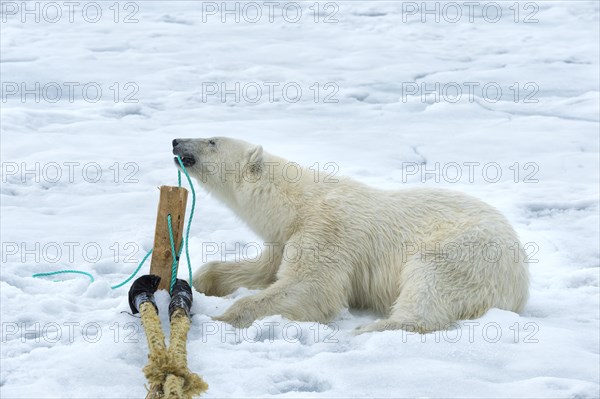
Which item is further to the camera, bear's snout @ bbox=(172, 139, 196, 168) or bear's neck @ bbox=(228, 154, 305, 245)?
bear's snout @ bbox=(172, 139, 196, 168)

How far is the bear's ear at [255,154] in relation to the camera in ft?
16.1

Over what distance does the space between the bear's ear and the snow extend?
807 mm

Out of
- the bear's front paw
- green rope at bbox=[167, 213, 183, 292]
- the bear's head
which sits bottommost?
the bear's front paw

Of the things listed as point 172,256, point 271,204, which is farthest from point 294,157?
point 172,256

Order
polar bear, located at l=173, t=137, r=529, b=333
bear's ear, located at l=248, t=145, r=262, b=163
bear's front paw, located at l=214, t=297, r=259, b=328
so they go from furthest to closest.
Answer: bear's ear, located at l=248, t=145, r=262, b=163
polar bear, located at l=173, t=137, r=529, b=333
bear's front paw, located at l=214, t=297, r=259, b=328

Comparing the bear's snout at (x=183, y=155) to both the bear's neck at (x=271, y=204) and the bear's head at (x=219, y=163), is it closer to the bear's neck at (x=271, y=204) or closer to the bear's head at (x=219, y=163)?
the bear's head at (x=219, y=163)

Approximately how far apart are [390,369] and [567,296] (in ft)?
5.65

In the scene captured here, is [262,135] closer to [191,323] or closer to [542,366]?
[191,323]

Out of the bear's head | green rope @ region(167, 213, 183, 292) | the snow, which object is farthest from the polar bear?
green rope @ region(167, 213, 183, 292)

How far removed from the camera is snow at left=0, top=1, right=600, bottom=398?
143 inches

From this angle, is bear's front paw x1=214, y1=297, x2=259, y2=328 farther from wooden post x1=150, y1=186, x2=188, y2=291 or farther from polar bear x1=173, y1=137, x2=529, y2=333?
wooden post x1=150, y1=186, x2=188, y2=291

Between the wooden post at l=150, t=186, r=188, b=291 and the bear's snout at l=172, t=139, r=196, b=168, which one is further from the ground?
the bear's snout at l=172, t=139, r=196, b=168

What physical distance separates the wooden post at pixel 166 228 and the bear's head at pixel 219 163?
0.76 metres

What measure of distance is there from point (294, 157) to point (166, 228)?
3.39 metres
